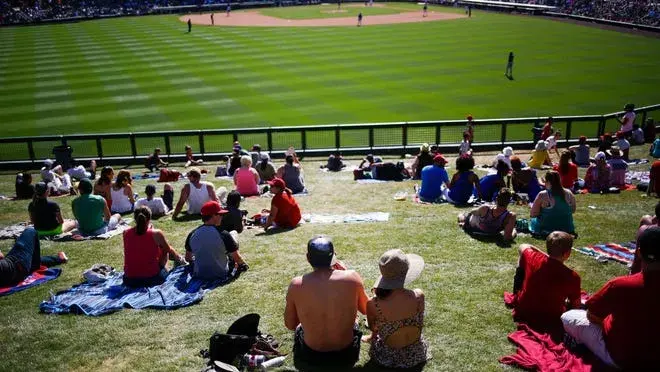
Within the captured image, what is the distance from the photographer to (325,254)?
18.7ft

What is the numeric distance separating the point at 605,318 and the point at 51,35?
61.1 meters

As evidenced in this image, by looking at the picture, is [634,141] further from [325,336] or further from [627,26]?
[627,26]

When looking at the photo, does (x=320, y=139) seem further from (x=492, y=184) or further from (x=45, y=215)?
(x=45, y=215)

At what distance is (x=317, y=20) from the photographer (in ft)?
207

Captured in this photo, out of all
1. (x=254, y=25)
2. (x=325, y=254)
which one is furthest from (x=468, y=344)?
(x=254, y=25)

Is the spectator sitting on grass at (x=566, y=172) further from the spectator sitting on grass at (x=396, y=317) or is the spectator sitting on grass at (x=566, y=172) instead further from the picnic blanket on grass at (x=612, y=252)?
the spectator sitting on grass at (x=396, y=317)

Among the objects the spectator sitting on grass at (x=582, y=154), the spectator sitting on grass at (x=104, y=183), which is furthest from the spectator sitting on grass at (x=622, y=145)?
the spectator sitting on grass at (x=104, y=183)

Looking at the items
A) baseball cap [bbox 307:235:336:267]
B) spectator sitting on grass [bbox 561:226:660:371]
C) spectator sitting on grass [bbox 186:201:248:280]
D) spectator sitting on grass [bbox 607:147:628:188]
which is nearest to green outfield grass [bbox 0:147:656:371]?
spectator sitting on grass [bbox 186:201:248:280]

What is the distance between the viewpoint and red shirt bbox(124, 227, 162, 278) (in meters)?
8.09

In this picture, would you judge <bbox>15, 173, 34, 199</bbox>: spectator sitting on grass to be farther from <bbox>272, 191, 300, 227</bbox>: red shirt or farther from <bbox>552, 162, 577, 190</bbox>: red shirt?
<bbox>552, 162, 577, 190</bbox>: red shirt

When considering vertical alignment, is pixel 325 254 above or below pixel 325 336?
above

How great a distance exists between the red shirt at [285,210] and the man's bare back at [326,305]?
16.0 feet

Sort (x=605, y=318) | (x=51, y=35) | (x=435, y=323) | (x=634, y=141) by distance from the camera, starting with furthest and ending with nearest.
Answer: (x=51, y=35) < (x=634, y=141) < (x=435, y=323) < (x=605, y=318)

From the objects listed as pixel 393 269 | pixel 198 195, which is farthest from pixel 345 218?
pixel 393 269
